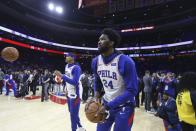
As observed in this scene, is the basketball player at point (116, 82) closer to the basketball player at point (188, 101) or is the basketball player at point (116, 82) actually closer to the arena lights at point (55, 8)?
the basketball player at point (188, 101)

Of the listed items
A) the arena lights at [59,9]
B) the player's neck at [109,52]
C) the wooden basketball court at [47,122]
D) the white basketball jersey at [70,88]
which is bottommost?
the wooden basketball court at [47,122]

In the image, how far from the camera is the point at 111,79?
281cm

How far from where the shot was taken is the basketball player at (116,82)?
2654 millimetres

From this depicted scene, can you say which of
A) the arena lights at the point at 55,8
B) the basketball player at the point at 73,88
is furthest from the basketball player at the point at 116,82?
the arena lights at the point at 55,8

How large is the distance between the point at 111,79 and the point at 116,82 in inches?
2.8

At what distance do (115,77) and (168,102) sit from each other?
2.71 metres

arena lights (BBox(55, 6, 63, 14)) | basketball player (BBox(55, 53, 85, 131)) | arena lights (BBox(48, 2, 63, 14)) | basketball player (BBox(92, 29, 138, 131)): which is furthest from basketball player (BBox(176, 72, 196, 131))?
arena lights (BBox(55, 6, 63, 14))

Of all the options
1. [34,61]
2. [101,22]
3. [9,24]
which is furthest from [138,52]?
[9,24]

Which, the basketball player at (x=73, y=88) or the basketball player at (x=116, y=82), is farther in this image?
the basketball player at (x=73, y=88)

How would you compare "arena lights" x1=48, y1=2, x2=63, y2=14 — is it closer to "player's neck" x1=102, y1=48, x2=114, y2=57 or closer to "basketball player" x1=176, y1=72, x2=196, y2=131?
"basketball player" x1=176, y1=72, x2=196, y2=131

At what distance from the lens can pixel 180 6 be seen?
2898 centimetres

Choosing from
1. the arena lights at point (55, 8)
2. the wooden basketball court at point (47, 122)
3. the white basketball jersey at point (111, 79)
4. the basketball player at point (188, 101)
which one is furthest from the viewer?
the arena lights at point (55, 8)

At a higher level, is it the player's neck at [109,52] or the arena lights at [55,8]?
the arena lights at [55,8]

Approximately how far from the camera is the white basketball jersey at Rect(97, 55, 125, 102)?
2770 mm
